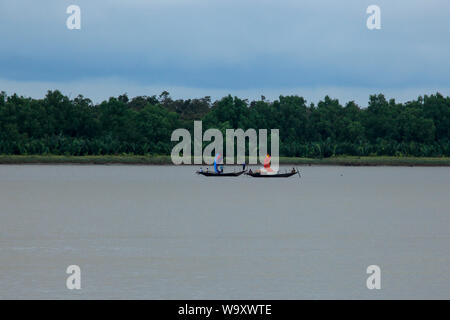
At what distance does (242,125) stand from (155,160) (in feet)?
53.6

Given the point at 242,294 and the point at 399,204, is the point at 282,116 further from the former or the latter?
the point at 242,294

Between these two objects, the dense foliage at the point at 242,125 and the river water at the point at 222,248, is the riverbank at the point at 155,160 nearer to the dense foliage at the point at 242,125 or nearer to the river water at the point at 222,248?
the dense foliage at the point at 242,125

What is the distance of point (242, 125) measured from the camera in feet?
421

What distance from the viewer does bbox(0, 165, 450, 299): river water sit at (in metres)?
20.4

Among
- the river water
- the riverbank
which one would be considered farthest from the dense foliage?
the river water

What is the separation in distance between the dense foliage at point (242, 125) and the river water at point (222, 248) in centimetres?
6811

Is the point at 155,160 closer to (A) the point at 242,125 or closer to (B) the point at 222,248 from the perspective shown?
(A) the point at 242,125

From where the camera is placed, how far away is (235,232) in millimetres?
33531

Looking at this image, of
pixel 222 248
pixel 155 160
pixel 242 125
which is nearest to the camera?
pixel 222 248

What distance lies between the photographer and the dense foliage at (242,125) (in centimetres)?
11950

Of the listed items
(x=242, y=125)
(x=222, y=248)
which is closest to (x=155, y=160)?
(x=242, y=125)

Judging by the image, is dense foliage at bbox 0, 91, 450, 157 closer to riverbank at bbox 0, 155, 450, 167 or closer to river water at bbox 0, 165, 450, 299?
riverbank at bbox 0, 155, 450, 167

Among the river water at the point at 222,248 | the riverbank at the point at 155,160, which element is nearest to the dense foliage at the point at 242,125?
the riverbank at the point at 155,160
